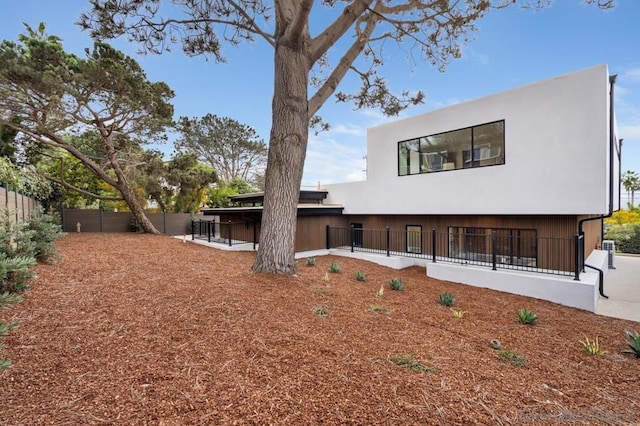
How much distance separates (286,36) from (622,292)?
1076cm

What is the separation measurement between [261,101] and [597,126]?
1326 cm

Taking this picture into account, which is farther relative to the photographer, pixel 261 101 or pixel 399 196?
pixel 261 101

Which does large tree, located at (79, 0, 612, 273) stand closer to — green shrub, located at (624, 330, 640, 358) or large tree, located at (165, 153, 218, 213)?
green shrub, located at (624, 330, 640, 358)

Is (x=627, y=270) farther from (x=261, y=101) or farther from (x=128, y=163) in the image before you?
(x=128, y=163)

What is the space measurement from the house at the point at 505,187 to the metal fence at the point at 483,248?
0.10ft

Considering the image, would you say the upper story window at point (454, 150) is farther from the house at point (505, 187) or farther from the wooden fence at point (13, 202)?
the wooden fence at point (13, 202)

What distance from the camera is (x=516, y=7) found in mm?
6898

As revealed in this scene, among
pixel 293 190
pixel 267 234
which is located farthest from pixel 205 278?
pixel 293 190

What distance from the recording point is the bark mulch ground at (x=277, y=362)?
2.10m

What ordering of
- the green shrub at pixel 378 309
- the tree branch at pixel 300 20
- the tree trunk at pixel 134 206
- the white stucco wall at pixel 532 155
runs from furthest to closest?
1. the tree trunk at pixel 134 206
2. the white stucco wall at pixel 532 155
3. the tree branch at pixel 300 20
4. the green shrub at pixel 378 309

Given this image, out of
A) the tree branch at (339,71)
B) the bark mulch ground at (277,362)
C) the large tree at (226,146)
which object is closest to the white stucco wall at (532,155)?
the bark mulch ground at (277,362)

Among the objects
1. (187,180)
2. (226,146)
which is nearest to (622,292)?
(187,180)

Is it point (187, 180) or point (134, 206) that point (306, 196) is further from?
point (134, 206)

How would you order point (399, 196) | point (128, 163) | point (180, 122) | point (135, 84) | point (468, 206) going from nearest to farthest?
point (468, 206) < point (399, 196) < point (135, 84) < point (180, 122) < point (128, 163)
